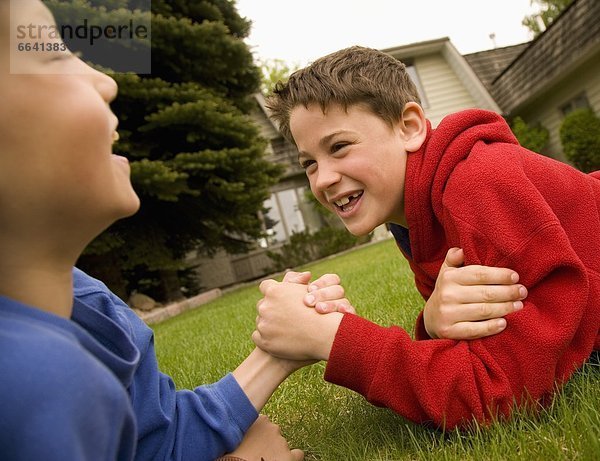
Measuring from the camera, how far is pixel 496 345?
1.46 meters

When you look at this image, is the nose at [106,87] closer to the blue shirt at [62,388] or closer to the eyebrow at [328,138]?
the blue shirt at [62,388]

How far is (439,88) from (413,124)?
18.7 m

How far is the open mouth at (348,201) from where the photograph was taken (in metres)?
2.12

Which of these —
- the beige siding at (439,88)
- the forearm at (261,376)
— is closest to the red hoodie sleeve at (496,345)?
the forearm at (261,376)

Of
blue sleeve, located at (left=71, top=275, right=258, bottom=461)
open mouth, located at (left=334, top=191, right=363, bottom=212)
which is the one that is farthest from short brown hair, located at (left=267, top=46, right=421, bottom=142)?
blue sleeve, located at (left=71, top=275, right=258, bottom=461)

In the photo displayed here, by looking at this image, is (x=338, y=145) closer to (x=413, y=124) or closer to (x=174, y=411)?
(x=413, y=124)

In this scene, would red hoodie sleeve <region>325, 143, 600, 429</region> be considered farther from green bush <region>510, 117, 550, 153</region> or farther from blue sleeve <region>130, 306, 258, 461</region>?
green bush <region>510, 117, 550, 153</region>

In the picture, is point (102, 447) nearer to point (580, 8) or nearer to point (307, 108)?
point (307, 108)

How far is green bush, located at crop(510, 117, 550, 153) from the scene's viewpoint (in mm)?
16250

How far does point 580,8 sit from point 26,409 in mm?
15362

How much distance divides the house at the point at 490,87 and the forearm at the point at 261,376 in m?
13.0

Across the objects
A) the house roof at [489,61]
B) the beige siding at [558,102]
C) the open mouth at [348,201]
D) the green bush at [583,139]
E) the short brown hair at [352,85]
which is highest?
the house roof at [489,61]

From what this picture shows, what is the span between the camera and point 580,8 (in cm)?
1293

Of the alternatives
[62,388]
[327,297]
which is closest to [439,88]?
[327,297]
